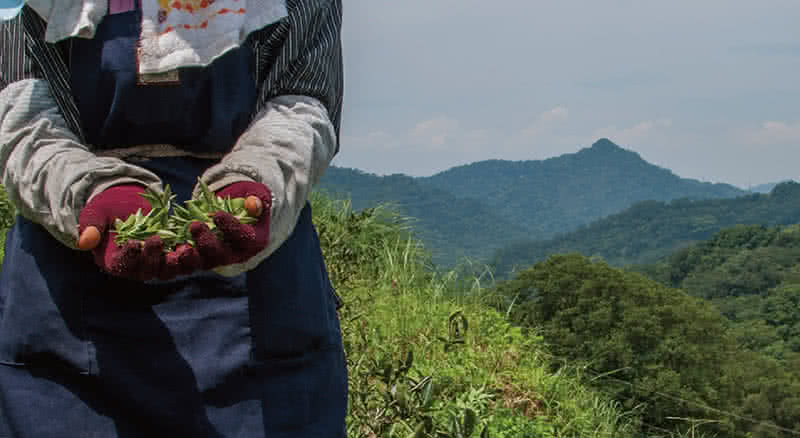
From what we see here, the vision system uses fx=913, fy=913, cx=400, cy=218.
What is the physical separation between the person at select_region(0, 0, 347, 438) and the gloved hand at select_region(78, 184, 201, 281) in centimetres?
1

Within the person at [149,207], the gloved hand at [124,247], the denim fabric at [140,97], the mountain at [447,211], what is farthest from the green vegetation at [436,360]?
the mountain at [447,211]

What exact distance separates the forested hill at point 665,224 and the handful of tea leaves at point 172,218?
3906 inches

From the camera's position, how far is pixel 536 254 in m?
99.3

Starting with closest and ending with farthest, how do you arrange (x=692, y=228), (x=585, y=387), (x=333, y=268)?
(x=585, y=387), (x=333, y=268), (x=692, y=228)

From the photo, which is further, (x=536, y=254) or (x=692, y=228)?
(x=692, y=228)

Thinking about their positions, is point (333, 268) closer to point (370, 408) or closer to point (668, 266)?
point (370, 408)

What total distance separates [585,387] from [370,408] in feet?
5.85

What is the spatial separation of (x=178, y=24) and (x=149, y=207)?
14.1 inches

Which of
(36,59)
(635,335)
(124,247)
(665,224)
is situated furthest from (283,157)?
(665,224)

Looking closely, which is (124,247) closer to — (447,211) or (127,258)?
(127,258)

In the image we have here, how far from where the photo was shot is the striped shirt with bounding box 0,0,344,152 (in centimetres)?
150

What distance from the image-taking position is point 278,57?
5.16 ft

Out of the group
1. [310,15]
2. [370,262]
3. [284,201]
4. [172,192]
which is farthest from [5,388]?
[370,262]

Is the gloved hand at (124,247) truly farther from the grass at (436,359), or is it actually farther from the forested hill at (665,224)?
the forested hill at (665,224)
